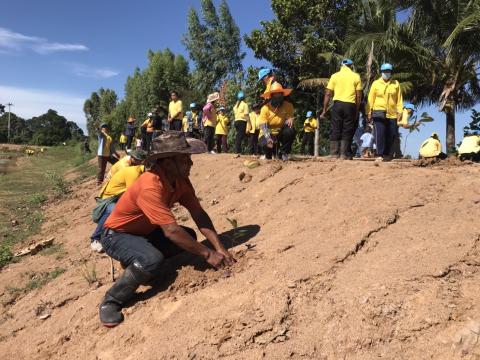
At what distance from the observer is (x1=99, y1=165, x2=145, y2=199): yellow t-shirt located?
516cm

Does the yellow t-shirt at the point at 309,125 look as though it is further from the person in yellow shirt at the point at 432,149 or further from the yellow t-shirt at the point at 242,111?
the person in yellow shirt at the point at 432,149

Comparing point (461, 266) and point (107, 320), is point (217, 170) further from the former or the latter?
point (461, 266)

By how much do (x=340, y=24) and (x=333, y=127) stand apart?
12.5 m

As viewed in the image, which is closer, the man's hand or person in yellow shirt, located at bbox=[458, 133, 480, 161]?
the man's hand

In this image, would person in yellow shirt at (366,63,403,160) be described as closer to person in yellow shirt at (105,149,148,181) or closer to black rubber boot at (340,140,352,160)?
black rubber boot at (340,140,352,160)

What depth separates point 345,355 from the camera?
94.7 inches

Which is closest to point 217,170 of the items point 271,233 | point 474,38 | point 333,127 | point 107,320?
point 333,127

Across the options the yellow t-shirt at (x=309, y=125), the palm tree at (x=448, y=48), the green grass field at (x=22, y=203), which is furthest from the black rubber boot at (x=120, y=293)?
the palm tree at (x=448, y=48)

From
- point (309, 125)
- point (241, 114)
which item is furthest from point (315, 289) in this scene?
point (309, 125)

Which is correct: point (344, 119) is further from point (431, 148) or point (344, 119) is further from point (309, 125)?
point (309, 125)

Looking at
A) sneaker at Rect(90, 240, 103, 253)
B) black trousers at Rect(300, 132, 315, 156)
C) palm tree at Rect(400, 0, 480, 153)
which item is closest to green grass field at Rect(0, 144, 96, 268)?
sneaker at Rect(90, 240, 103, 253)

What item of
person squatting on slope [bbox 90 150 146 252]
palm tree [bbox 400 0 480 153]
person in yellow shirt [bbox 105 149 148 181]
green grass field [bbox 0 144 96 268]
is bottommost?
green grass field [bbox 0 144 96 268]

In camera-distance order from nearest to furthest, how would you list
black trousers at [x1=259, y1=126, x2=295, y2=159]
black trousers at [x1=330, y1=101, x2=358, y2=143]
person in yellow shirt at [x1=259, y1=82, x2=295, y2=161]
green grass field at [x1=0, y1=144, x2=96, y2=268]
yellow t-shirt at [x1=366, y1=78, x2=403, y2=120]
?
yellow t-shirt at [x1=366, y1=78, x2=403, y2=120] < black trousers at [x1=330, y1=101, x2=358, y2=143] < person in yellow shirt at [x1=259, y1=82, x2=295, y2=161] < black trousers at [x1=259, y1=126, x2=295, y2=159] < green grass field at [x1=0, y1=144, x2=96, y2=268]

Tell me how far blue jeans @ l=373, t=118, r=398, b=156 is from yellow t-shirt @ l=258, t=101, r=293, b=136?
1.27 metres
